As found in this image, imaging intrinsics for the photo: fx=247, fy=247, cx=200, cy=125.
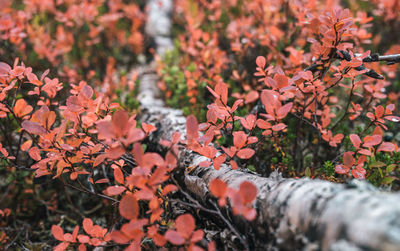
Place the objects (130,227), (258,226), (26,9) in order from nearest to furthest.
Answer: (130,227)
(258,226)
(26,9)

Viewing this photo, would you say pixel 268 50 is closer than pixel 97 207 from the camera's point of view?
No

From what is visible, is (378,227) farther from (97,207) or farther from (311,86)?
(97,207)

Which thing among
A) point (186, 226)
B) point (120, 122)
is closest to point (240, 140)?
point (186, 226)

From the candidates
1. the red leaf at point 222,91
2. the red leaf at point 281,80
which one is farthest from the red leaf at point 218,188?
the red leaf at point 281,80

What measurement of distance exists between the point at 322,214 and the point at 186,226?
21.0 inches

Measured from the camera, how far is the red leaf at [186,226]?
104 cm

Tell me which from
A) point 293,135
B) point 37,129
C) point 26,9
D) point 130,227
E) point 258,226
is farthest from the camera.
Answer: point 26,9

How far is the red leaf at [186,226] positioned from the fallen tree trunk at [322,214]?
1.04ft

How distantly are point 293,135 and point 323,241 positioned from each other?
4.11 feet

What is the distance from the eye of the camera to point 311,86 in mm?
1454

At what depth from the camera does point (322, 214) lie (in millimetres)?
902

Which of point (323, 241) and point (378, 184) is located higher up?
point (323, 241)

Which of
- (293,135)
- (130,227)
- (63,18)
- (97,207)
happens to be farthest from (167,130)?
(63,18)

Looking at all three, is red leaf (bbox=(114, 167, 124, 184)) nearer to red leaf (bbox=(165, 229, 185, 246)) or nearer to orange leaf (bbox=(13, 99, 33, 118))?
red leaf (bbox=(165, 229, 185, 246))
